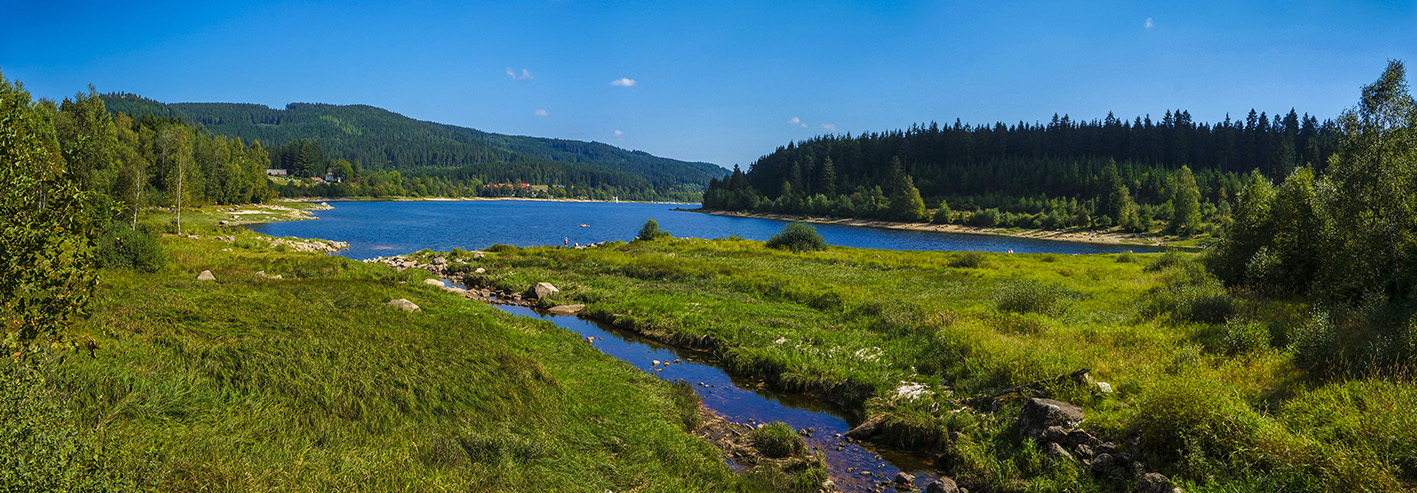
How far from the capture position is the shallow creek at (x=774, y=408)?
13.4 meters

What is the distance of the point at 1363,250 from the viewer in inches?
698

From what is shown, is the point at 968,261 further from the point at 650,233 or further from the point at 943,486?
the point at 943,486

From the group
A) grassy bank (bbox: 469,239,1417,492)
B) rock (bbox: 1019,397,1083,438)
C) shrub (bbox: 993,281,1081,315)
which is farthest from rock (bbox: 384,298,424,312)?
shrub (bbox: 993,281,1081,315)

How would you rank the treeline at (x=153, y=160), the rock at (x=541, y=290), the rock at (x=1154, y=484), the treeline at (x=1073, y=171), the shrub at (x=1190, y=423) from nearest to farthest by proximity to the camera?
1. the rock at (x=1154, y=484)
2. the shrub at (x=1190, y=423)
3. the rock at (x=541, y=290)
4. the treeline at (x=153, y=160)
5. the treeline at (x=1073, y=171)

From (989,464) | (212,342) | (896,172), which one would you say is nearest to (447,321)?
(212,342)

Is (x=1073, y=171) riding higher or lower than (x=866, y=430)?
higher

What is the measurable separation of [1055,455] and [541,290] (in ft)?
81.5

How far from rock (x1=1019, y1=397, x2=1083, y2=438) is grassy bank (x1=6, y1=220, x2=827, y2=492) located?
5493mm

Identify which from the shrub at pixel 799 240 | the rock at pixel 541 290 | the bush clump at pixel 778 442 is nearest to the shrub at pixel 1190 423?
the bush clump at pixel 778 442

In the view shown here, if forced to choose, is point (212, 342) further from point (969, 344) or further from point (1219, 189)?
point (1219, 189)

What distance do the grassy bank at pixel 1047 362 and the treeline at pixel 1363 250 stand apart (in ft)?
2.67

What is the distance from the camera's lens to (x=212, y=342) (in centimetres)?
1255

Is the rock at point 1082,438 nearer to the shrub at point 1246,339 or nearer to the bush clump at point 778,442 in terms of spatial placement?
the bush clump at point 778,442

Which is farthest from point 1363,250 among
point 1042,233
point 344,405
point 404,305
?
point 1042,233
